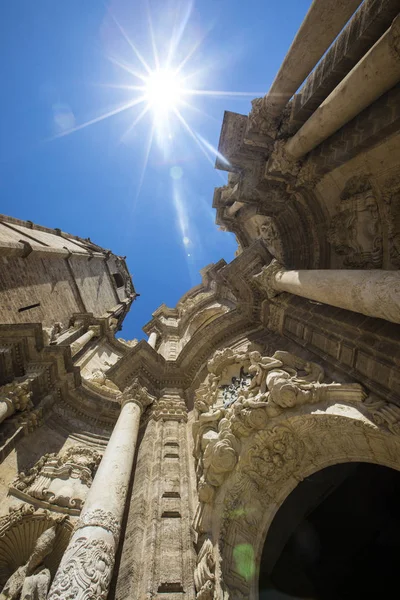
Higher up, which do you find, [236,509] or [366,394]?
[366,394]

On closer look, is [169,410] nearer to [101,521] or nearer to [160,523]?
[160,523]

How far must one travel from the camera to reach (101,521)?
16.5 feet

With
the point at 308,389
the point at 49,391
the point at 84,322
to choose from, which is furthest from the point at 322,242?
the point at 84,322

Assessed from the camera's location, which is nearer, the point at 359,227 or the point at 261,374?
the point at 261,374

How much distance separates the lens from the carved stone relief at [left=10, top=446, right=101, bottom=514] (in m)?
7.09

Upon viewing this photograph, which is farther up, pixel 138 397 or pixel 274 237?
pixel 274 237

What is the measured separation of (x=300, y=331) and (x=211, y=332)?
3660mm

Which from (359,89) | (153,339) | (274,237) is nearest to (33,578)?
(274,237)

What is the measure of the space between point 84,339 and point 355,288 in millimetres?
15052

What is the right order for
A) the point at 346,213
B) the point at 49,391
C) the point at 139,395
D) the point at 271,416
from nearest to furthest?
1. the point at 271,416
2. the point at 346,213
3. the point at 139,395
4. the point at 49,391

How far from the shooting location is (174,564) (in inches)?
196

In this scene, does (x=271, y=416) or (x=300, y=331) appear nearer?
(x=271, y=416)

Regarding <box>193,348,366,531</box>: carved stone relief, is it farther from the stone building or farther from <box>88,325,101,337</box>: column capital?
<box>88,325,101,337</box>: column capital

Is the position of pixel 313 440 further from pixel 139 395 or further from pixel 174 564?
pixel 139 395
